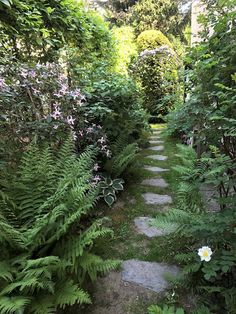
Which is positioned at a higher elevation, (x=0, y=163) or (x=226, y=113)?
(x=226, y=113)

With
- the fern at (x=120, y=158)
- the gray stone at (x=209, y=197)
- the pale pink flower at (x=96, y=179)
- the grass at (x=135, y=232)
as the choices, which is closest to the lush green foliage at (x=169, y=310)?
the grass at (x=135, y=232)

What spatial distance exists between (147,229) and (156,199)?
578mm

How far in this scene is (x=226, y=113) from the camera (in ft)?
5.68

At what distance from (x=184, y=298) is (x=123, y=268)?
1.63 feet

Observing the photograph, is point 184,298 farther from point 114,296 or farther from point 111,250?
point 111,250

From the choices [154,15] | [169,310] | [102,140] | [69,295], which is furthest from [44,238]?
[154,15]

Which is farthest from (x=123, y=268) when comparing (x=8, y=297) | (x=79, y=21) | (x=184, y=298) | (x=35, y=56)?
(x=79, y=21)

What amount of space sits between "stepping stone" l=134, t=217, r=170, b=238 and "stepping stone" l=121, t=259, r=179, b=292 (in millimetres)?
369

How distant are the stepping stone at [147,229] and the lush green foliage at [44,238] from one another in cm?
52

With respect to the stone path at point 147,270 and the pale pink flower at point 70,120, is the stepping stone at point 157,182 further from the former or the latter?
the pale pink flower at point 70,120

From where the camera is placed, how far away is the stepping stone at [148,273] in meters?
1.95

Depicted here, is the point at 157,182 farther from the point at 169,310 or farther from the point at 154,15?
the point at 154,15

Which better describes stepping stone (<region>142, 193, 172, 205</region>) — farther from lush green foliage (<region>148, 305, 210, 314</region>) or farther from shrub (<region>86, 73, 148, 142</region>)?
lush green foliage (<region>148, 305, 210, 314</region>)

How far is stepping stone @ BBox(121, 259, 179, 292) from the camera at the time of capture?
1945 millimetres
